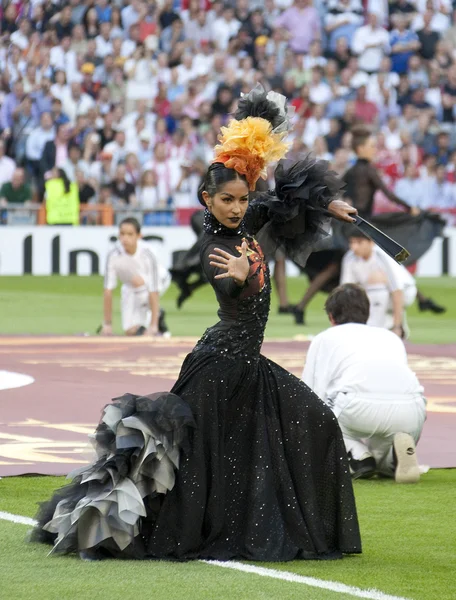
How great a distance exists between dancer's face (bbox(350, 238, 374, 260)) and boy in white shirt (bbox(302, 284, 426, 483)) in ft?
20.8

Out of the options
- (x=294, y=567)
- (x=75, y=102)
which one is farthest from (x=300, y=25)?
(x=294, y=567)

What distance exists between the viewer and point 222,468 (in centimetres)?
588

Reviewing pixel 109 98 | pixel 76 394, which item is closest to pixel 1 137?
pixel 109 98

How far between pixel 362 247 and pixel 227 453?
898 centimetres

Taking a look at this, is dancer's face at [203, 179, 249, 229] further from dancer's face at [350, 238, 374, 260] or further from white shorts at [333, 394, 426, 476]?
dancer's face at [350, 238, 374, 260]

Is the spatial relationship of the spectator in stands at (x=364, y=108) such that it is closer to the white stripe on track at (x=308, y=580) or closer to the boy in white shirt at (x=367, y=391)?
the boy in white shirt at (x=367, y=391)

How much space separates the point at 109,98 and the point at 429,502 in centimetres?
2077

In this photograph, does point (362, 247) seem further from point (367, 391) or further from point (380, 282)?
point (367, 391)

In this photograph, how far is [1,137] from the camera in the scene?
26.2 meters

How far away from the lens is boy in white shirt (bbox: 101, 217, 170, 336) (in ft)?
51.3

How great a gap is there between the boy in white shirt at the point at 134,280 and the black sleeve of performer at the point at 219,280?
31.9ft

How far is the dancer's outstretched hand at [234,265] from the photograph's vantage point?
5582 mm

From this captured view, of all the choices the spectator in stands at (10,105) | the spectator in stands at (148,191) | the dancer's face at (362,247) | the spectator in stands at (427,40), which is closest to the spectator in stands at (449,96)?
the spectator in stands at (427,40)

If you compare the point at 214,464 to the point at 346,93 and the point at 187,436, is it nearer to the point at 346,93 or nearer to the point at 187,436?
the point at 187,436
